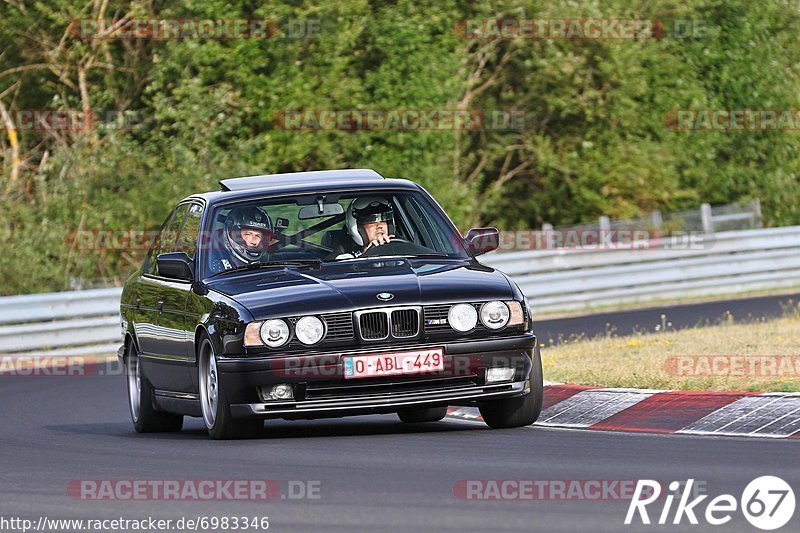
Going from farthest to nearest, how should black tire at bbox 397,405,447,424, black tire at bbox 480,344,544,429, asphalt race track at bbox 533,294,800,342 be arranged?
asphalt race track at bbox 533,294,800,342, black tire at bbox 397,405,447,424, black tire at bbox 480,344,544,429

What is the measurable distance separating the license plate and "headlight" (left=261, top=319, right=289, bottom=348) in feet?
1.23

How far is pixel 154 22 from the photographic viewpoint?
30094mm

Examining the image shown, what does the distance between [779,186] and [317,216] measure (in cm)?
Answer: 2583

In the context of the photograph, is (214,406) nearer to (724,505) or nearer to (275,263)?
(275,263)

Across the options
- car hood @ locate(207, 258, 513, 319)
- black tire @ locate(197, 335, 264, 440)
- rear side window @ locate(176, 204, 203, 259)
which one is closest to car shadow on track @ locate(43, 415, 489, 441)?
black tire @ locate(197, 335, 264, 440)

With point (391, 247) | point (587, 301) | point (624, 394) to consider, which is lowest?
point (587, 301)

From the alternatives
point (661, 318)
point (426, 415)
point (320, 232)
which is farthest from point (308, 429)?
point (661, 318)

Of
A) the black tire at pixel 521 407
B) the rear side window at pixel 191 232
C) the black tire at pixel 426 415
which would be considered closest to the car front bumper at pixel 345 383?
the black tire at pixel 521 407

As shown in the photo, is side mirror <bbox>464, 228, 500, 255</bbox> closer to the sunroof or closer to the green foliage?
the sunroof

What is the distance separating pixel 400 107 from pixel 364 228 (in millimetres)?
19343

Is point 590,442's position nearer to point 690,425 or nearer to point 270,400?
point 690,425

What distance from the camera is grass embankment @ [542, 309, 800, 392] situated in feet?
37.4

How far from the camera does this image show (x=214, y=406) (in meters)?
10.3

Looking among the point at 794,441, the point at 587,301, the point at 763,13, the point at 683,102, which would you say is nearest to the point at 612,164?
the point at 683,102
